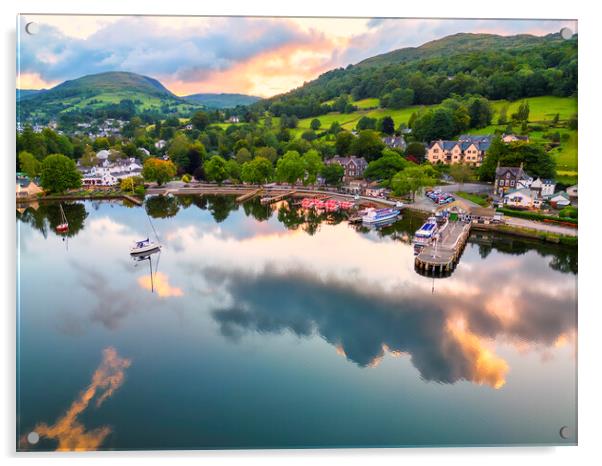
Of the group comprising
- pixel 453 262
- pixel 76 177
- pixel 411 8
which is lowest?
pixel 453 262

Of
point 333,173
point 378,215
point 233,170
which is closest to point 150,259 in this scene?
→ point 378,215

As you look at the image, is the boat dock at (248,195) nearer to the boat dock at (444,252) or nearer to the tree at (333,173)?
the tree at (333,173)

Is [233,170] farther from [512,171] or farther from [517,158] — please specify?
[517,158]

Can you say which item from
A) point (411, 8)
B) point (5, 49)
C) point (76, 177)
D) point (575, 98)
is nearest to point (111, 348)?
point (5, 49)

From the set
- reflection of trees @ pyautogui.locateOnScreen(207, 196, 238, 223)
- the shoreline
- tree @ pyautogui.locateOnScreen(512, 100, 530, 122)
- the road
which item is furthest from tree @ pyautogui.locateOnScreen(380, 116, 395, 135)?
reflection of trees @ pyautogui.locateOnScreen(207, 196, 238, 223)

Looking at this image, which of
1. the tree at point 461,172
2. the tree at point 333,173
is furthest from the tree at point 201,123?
the tree at point 461,172

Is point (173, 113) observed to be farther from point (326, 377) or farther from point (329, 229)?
point (326, 377)
